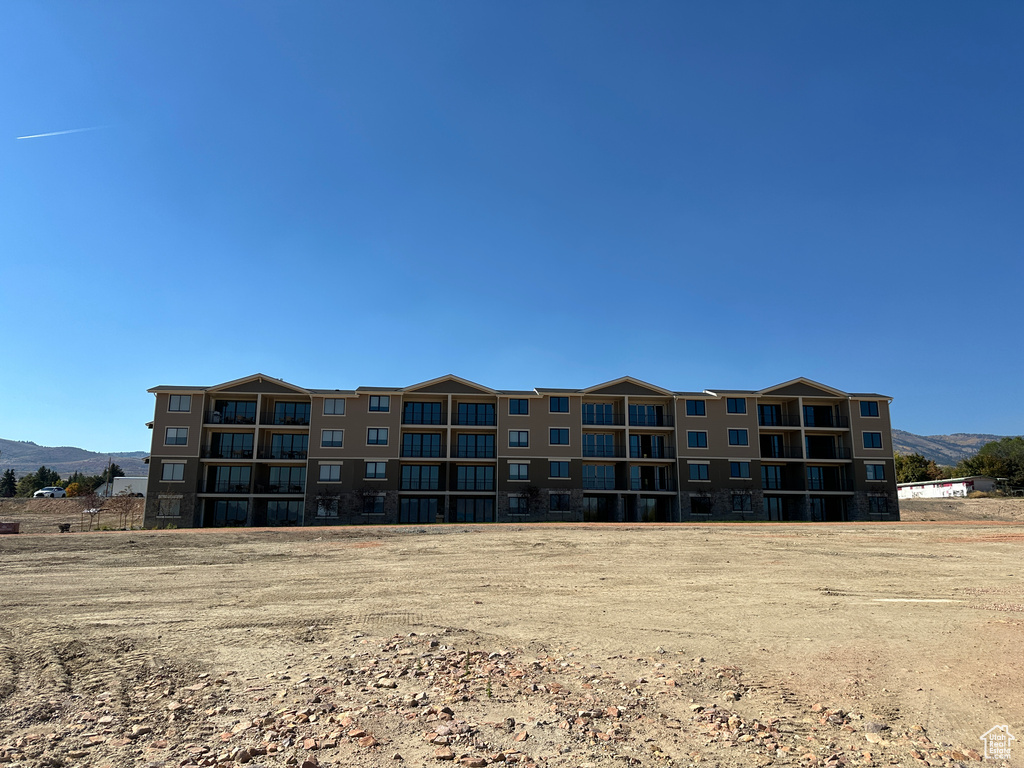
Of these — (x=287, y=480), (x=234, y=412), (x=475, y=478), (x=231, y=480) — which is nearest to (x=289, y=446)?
(x=287, y=480)

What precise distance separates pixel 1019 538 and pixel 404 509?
134 feet

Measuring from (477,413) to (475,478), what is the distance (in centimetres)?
570

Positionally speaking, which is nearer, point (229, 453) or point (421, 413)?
point (229, 453)

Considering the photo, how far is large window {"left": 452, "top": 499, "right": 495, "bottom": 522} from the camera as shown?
52.8 metres

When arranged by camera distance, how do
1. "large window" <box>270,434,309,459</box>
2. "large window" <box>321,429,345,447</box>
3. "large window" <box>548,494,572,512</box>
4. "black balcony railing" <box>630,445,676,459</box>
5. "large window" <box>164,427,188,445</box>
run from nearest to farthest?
1. "large window" <box>164,427,188,445</box>
2. "large window" <box>321,429,345,447</box>
3. "large window" <box>548,494,572,512</box>
4. "large window" <box>270,434,309,459</box>
5. "black balcony railing" <box>630,445,676,459</box>

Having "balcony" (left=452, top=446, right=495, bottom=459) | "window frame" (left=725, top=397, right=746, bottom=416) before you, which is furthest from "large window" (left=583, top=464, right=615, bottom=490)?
"window frame" (left=725, top=397, right=746, bottom=416)

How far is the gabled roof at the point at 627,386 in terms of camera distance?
179ft

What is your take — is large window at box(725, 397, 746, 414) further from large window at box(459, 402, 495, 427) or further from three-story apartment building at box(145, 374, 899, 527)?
large window at box(459, 402, 495, 427)

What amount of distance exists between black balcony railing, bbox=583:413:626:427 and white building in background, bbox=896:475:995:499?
44217 mm

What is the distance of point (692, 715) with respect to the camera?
6.74 m

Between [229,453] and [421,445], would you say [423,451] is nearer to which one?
[421,445]

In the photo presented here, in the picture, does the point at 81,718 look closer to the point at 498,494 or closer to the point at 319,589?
the point at 319,589

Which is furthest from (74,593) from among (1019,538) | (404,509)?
(404,509)

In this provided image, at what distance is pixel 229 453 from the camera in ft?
173
